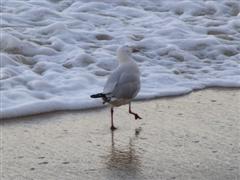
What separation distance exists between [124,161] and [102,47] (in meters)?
3.05

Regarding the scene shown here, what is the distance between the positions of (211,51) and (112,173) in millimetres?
3492

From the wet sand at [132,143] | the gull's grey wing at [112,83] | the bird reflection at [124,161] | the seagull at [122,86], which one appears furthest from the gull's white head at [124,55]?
the bird reflection at [124,161]

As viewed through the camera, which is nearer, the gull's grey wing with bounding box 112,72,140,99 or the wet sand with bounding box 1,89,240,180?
the wet sand with bounding box 1,89,240,180

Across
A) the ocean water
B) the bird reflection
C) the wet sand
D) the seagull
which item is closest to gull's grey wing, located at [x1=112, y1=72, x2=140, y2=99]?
the seagull

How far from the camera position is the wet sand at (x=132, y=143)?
3871 millimetres

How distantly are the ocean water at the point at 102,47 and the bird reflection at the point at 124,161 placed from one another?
968 millimetres

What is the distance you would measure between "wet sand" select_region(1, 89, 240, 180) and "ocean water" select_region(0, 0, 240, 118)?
1.03ft

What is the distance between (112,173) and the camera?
3.85m

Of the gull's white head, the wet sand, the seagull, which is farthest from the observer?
the gull's white head

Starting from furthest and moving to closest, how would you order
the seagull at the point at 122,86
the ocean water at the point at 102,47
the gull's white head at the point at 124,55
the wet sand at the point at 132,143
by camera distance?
1. the ocean water at the point at 102,47
2. the gull's white head at the point at 124,55
3. the seagull at the point at 122,86
4. the wet sand at the point at 132,143

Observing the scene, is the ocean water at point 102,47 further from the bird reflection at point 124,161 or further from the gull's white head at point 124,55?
the bird reflection at point 124,161

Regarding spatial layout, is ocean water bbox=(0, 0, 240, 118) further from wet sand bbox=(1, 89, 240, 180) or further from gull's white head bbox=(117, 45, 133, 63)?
gull's white head bbox=(117, 45, 133, 63)

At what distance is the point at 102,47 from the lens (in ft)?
22.9

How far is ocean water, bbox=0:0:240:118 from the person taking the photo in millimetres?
5629
